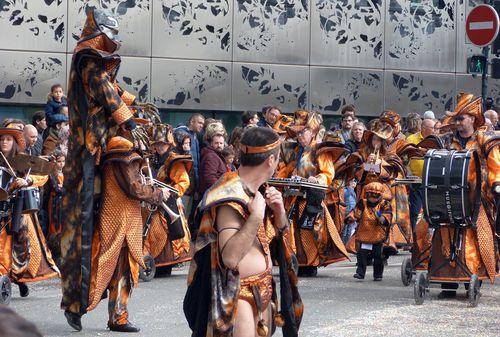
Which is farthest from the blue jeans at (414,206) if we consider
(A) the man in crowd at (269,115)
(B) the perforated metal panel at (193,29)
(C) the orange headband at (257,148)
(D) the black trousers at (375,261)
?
(C) the orange headband at (257,148)

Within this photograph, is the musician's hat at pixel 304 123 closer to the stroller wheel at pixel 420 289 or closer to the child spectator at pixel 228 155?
A: the child spectator at pixel 228 155

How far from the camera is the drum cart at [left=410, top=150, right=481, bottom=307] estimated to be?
422 inches

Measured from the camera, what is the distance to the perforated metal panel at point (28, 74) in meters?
19.4

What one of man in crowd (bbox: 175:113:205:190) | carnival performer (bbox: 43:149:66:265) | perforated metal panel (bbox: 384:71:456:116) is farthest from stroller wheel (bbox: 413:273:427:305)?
perforated metal panel (bbox: 384:71:456:116)

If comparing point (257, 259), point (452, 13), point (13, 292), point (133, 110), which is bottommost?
point (13, 292)

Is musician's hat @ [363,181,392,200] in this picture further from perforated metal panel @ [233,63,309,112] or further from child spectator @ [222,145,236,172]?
perforated metal panel @ [233,63,309,112]

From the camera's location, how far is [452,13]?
2369 cm

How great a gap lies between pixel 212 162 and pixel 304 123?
149cm

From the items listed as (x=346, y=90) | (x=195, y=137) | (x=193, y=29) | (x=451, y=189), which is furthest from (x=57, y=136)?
(x=346, y=90)

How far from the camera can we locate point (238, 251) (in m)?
5.26

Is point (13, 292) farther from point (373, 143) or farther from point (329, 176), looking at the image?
point (373, 143)

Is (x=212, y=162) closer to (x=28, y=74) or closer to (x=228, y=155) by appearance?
(x=228, y=155)

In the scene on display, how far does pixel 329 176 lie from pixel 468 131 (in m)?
2.03

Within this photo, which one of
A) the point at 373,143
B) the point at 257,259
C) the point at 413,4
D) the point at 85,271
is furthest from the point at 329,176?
the point at 413,4
